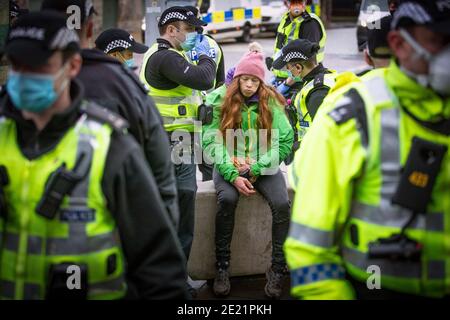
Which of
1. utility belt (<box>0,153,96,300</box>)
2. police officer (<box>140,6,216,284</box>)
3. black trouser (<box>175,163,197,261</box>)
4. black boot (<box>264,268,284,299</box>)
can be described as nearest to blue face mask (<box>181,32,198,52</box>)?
police officer (<box>140,6,216,284</box>)

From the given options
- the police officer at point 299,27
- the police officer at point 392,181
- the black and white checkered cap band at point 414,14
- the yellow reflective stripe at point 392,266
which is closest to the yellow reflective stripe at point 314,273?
the police officer at point 392,181

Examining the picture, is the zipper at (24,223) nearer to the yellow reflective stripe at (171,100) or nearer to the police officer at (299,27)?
the yellow reflective stripe at (171,100)

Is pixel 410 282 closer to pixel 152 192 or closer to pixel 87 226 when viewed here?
pixel 152 192

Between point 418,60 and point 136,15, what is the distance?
2117 cm

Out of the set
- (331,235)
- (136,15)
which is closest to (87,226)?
(331,235)

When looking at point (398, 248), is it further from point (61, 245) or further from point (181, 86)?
point (181, 86)

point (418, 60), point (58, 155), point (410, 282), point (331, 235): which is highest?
point (418, 60)

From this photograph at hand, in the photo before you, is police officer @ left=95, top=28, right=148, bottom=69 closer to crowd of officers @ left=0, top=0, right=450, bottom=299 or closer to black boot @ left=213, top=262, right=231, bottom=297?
black boot @ left=213, top=262, right=231, bottom=297

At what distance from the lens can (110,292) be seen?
256 centimetres

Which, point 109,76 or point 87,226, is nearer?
point 87,226

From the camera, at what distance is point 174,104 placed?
526cm

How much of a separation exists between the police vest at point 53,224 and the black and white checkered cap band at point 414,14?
3.67 feet

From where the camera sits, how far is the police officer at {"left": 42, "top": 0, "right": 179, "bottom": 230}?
120 inches

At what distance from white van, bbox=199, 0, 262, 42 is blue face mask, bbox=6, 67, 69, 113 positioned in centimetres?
1818
